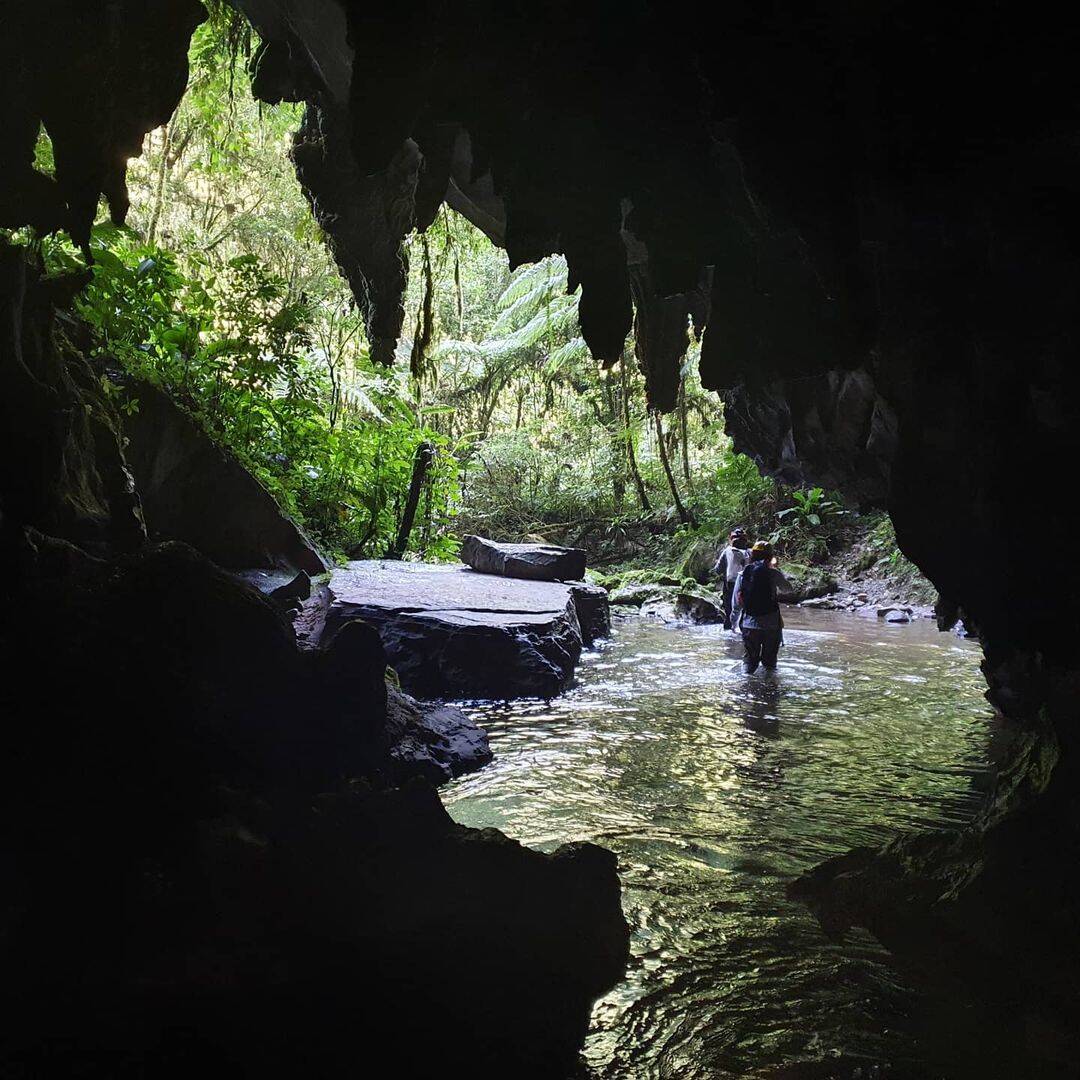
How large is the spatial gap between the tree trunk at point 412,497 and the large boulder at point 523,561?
1.23 m

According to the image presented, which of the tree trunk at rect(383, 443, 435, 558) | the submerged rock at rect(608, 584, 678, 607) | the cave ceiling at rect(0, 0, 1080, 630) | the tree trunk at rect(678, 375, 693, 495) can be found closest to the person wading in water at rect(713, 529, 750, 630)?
the submerged rock at rect(608, 584, 678, 607)

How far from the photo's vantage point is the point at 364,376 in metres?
17.2

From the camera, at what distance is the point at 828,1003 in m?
3.11

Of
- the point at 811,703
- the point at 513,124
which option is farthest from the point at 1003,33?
the point at 811,703

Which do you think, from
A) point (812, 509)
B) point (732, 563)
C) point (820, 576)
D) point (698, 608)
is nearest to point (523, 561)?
point (732, 563)

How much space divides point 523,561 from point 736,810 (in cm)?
822

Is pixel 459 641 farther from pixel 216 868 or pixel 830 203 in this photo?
pixel 830 203

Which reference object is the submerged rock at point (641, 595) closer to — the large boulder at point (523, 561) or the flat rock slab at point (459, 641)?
the large boulder at point (523, 561)

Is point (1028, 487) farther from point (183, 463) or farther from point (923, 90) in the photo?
point (183, 463)

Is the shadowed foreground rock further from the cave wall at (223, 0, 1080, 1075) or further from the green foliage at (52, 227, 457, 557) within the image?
the green foliage at (52, 227, 457, 557)

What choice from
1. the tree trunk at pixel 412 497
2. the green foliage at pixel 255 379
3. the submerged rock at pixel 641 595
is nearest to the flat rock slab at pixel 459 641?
the green foliage at pixel 255 379

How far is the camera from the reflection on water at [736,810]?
2.94 m

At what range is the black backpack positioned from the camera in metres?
9.98

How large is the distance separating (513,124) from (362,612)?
509cm
